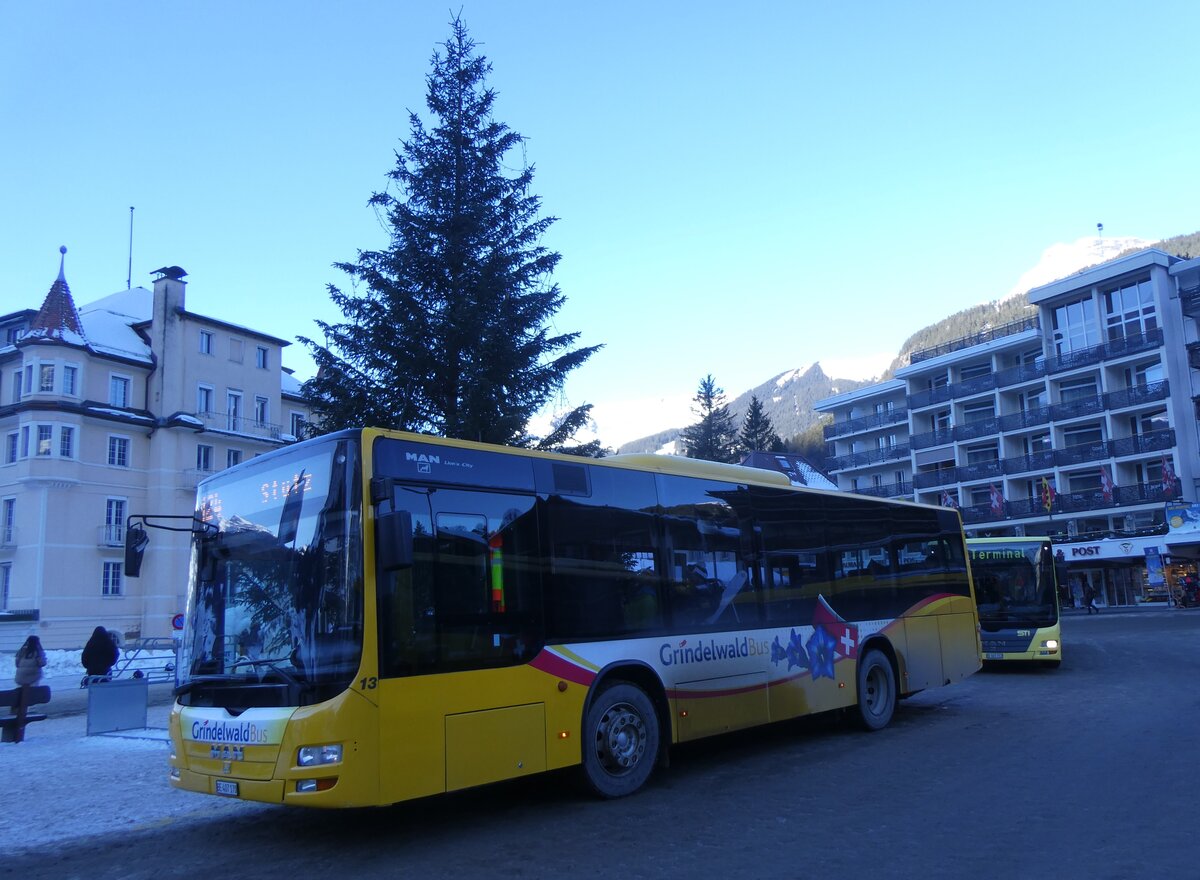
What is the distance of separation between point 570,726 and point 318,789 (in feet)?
7.75

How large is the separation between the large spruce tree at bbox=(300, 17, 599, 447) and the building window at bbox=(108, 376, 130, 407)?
36.0 m

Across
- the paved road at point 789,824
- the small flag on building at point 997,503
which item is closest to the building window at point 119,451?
the paved road at point 789,824

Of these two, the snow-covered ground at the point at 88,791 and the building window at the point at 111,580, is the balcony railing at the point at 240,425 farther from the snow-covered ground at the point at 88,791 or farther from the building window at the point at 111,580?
the snow-covered ground at the point at 88,791

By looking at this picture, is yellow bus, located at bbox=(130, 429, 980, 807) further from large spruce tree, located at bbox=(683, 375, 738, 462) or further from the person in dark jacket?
large spruce tree, located at bbox=(683, 375, 738, 462)

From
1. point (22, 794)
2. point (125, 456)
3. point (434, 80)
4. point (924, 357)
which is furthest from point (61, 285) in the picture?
point (924, 357)

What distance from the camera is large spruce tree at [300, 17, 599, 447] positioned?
18219 millimetres

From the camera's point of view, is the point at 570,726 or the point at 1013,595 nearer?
the point at 570,726

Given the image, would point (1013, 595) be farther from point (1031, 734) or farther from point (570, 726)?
point (570, 726)

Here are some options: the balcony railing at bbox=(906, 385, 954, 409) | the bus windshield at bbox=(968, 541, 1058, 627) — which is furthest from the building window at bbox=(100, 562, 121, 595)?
the balcony railing at bbox=(906, 385, 954, 409)

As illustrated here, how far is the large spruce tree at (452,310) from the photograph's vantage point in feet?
59.8

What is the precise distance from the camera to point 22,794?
33.2 feet

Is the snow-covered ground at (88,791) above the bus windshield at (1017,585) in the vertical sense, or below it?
below

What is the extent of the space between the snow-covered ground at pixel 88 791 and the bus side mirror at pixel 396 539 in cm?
400

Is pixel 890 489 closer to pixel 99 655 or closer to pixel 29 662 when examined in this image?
pixel 99 655
